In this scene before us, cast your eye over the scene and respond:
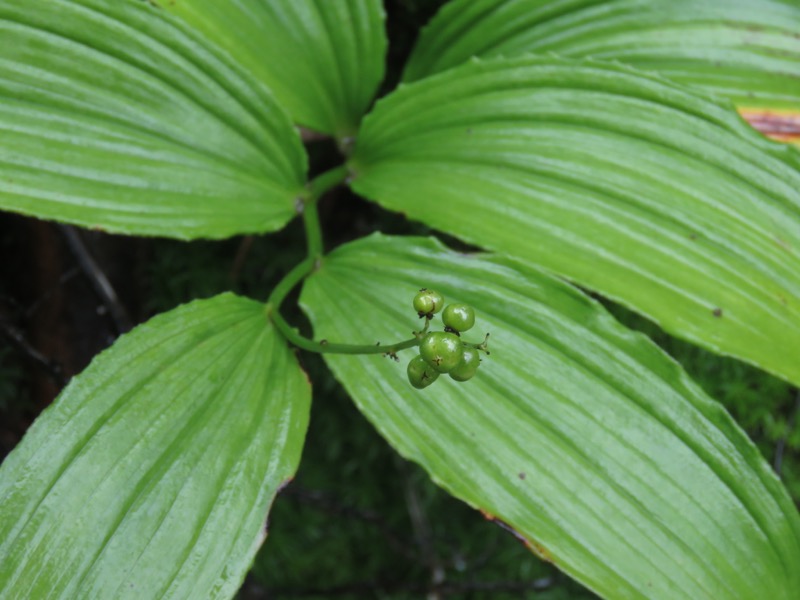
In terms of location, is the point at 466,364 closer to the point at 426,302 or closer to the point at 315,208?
the point at 426,302

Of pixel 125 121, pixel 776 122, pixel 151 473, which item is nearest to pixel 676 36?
pixel 776 122

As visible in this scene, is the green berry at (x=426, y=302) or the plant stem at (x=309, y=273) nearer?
the green berry at (x=426, y=302)

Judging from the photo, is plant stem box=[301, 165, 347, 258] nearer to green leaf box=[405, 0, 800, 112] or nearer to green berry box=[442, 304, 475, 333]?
green leaf box=[405, 0, 800, 112]

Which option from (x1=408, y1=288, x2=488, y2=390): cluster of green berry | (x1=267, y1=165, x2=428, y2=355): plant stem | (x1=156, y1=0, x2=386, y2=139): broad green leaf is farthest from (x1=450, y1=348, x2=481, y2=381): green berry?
(x1=156, y1=0, x2=386, y2=139): broad green leaf

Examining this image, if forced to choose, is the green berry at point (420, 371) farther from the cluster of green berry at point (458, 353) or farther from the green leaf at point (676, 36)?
the green leaf at point (676, 36)

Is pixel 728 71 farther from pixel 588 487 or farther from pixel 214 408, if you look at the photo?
pixel 214 408

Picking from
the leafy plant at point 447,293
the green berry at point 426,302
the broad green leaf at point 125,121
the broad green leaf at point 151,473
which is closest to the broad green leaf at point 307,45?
the leafy plant at point 447,293
